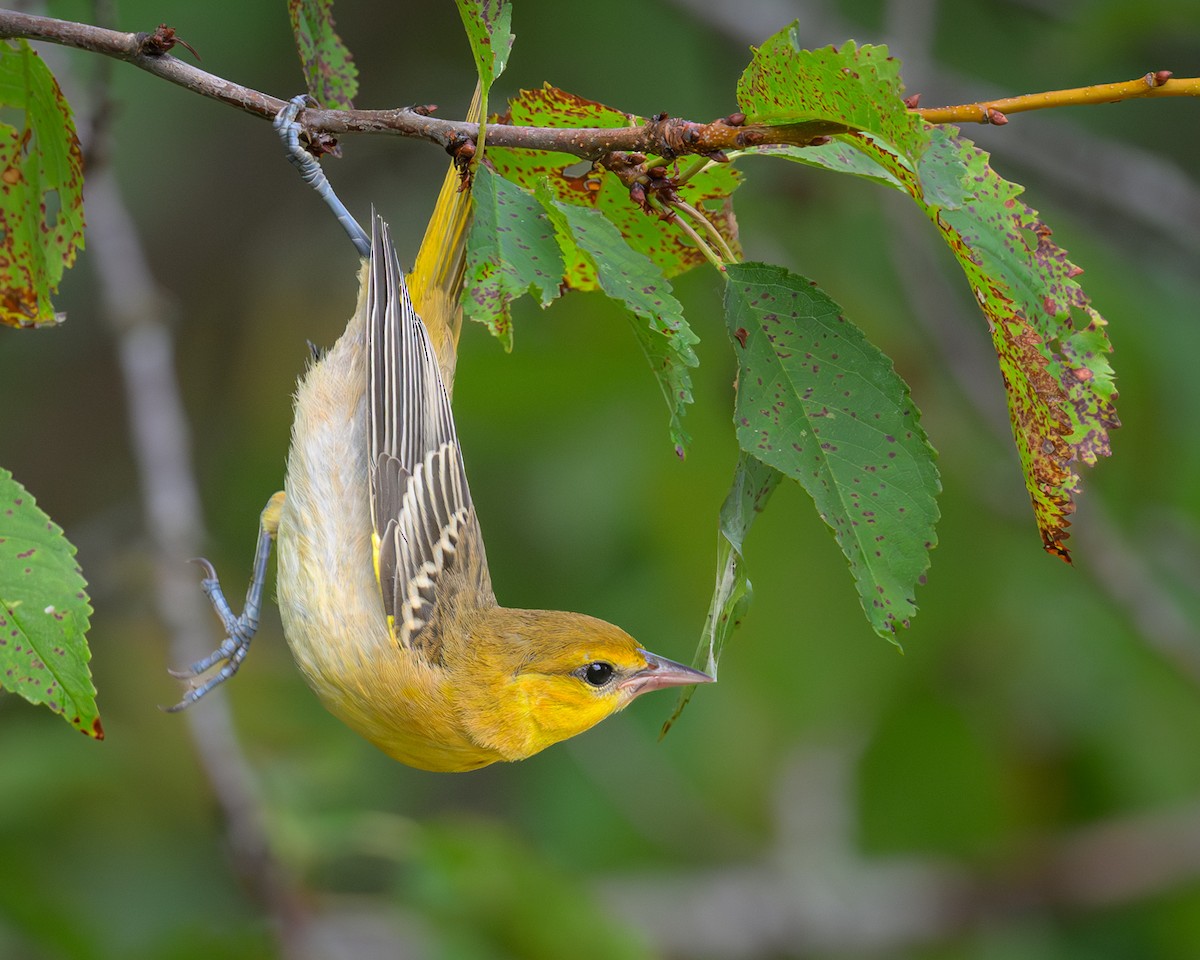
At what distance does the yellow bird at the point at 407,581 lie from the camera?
3.79 metres

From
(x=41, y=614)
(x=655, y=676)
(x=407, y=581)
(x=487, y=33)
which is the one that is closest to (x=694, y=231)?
(x=487, y=33)

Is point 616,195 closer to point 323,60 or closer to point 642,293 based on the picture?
point 642,293

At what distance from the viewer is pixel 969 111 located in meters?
2.05

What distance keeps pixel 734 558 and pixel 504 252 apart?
71 centimetres

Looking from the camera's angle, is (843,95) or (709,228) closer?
(843,95)

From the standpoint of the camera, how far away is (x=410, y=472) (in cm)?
394

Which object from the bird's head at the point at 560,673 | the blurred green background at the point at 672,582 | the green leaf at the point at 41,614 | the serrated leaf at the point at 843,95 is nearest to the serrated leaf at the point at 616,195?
the serrated leaf at the point at 843,95

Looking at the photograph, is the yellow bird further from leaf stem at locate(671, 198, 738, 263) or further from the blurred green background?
leaf stem at locate(671, 198, 738, 263)

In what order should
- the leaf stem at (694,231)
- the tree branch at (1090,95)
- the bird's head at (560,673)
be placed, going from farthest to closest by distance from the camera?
the bird's head at (560,673)
the leaf stem at (694,231)
the tree branch at (1090,95)

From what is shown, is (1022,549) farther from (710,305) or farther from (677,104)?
(677,104)

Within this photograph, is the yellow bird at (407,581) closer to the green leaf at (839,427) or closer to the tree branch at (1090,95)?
the green leaf at (839,427)

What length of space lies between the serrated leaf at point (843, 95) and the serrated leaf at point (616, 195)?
1.70ft

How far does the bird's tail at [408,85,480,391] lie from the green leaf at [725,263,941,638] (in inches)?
53.1

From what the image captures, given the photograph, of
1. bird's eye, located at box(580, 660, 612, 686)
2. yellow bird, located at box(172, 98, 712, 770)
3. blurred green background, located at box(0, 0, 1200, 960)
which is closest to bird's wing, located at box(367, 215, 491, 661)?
yellow bird, located at box(172, 98, 712, 770)
